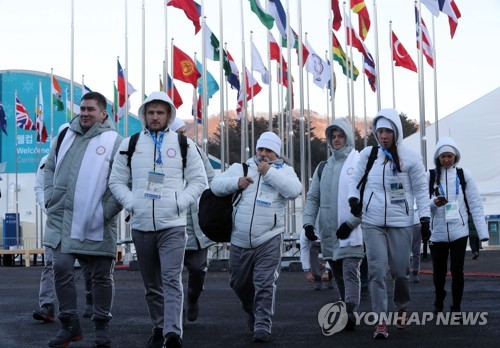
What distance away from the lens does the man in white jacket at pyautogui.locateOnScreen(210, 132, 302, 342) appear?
945cm

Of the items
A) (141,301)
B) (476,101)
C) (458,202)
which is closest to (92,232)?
(458,202)

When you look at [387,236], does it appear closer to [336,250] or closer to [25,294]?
[336,250]

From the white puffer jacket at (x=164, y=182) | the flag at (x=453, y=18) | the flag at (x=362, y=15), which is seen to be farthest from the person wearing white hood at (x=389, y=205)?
the flag at (x=362, y=15)

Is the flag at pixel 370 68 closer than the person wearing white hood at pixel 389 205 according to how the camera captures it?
No

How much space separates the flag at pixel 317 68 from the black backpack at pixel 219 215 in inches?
944

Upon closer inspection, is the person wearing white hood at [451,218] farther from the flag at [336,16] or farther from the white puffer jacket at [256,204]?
the flag at [336,16]

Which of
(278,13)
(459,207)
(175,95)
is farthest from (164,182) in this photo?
(175,95)

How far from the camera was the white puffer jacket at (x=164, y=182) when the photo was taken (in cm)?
838

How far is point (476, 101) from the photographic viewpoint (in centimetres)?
4388

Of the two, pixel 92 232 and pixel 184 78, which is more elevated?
pixel 184 78

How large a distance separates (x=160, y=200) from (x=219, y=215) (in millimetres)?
1320

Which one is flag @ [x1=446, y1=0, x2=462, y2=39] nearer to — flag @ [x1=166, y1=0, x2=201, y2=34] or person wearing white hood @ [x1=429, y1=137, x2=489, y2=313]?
flag @ [x1=166, y1=0, x2=201, y2=34]

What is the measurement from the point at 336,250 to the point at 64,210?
2756 millimetres

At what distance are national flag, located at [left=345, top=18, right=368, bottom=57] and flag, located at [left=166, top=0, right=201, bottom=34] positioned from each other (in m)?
5.00
